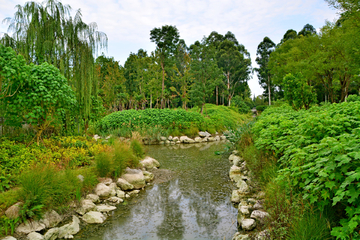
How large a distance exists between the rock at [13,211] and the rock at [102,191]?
6.57 ft

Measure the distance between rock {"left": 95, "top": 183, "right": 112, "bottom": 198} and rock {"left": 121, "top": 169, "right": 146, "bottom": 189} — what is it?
100 centimetres

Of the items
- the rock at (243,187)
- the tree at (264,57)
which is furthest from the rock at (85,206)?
the tree at (264,57)

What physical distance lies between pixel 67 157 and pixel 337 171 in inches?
244

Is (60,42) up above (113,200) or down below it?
above

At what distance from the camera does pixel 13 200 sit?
413 centimetres

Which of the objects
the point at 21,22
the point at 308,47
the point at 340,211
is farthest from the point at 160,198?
the point at 308,47

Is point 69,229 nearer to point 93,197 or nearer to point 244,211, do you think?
point 93,197

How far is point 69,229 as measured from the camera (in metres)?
4.34

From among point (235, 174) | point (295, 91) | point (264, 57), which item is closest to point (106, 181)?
point (235, 174)

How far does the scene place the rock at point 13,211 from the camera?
12.9 feet

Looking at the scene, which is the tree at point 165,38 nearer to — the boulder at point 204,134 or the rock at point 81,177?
the boulder at point 204,134

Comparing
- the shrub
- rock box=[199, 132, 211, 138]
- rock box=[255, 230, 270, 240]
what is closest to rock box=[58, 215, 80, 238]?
the shrub

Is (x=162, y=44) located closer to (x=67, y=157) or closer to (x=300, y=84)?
(x=300, y=84)

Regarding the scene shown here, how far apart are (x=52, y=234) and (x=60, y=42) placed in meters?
6.30
